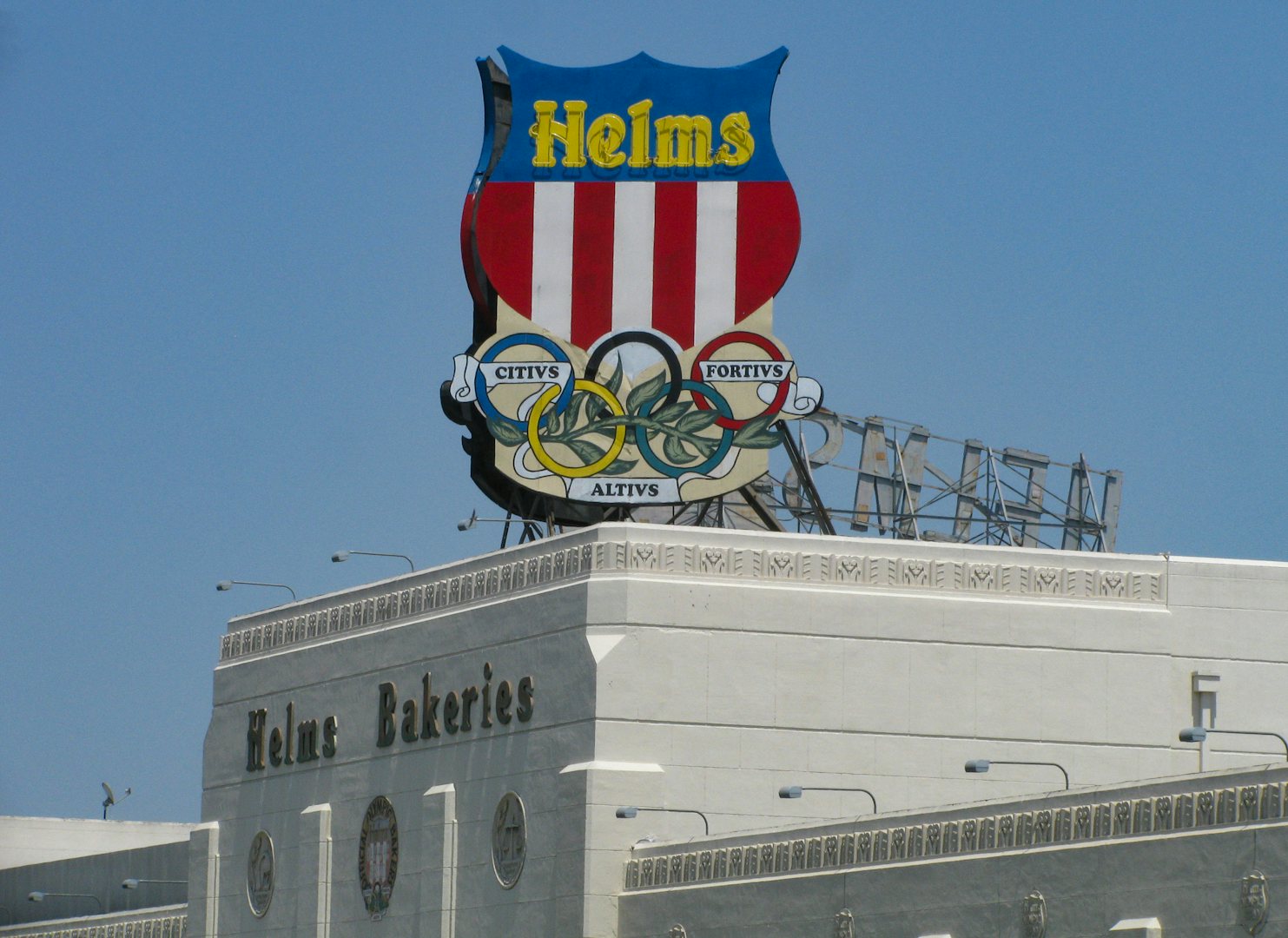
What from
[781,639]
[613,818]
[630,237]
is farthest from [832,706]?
[630,237]

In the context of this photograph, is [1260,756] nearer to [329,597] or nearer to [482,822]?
[482,822]

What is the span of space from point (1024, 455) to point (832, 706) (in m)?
20.5

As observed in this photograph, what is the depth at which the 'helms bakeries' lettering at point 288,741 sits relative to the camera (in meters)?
58.4

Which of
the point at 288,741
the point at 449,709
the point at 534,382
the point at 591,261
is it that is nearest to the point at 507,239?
the point at 591,261

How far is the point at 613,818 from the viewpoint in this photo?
4906 cm

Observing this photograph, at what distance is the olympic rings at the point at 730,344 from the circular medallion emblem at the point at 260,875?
14.5 meters

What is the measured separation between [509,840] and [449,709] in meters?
3.70

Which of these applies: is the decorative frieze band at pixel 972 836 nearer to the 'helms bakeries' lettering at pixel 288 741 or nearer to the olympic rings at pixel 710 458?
the olympic rings at pixel 710 458

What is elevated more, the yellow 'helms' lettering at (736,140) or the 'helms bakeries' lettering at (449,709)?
the yellow 'helms' lettering at (736,140)

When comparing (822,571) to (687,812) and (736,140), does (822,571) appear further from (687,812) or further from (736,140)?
(736,140)

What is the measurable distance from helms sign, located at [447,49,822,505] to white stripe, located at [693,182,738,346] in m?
0.04

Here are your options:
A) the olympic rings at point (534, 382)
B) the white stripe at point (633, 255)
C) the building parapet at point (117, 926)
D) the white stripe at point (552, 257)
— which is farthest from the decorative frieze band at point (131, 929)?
the white stripe at point (633, 255)

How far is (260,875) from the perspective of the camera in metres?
61.1

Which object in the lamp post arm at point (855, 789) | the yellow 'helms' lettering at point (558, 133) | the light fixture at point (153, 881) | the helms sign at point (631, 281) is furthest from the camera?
the light fixture at point (153, 881)
